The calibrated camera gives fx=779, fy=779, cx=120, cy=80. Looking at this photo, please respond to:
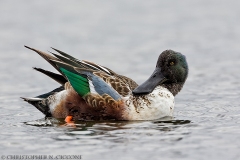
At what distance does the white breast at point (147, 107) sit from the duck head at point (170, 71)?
1.08 ft

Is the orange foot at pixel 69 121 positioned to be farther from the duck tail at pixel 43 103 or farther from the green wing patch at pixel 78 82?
the duck tail at pixel 43 103

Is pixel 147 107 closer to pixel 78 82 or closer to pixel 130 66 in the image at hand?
pixel 78 82

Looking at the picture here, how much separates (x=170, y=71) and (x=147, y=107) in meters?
0.80

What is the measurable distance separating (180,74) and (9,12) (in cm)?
1003

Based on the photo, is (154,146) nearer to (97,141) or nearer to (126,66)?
(97,141)

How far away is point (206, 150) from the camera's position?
28.3 ft

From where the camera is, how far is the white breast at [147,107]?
412 inches

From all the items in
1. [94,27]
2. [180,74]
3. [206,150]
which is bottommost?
[206,150]

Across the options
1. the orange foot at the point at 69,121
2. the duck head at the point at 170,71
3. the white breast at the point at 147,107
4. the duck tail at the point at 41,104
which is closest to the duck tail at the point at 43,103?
the duck tail at the point at 41,104

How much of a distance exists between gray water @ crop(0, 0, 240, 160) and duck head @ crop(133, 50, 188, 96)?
1.51 ft

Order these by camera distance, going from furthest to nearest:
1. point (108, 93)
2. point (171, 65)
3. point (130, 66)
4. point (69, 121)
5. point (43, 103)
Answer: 1. point (130, 66)
2. point (43, 103)
3. point (171, 65)
4. point (69, 121)
5. point (108, 93)

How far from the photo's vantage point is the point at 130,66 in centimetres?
1544

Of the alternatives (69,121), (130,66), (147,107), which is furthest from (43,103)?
(130,66)

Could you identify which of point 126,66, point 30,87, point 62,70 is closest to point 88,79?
point 62,70
